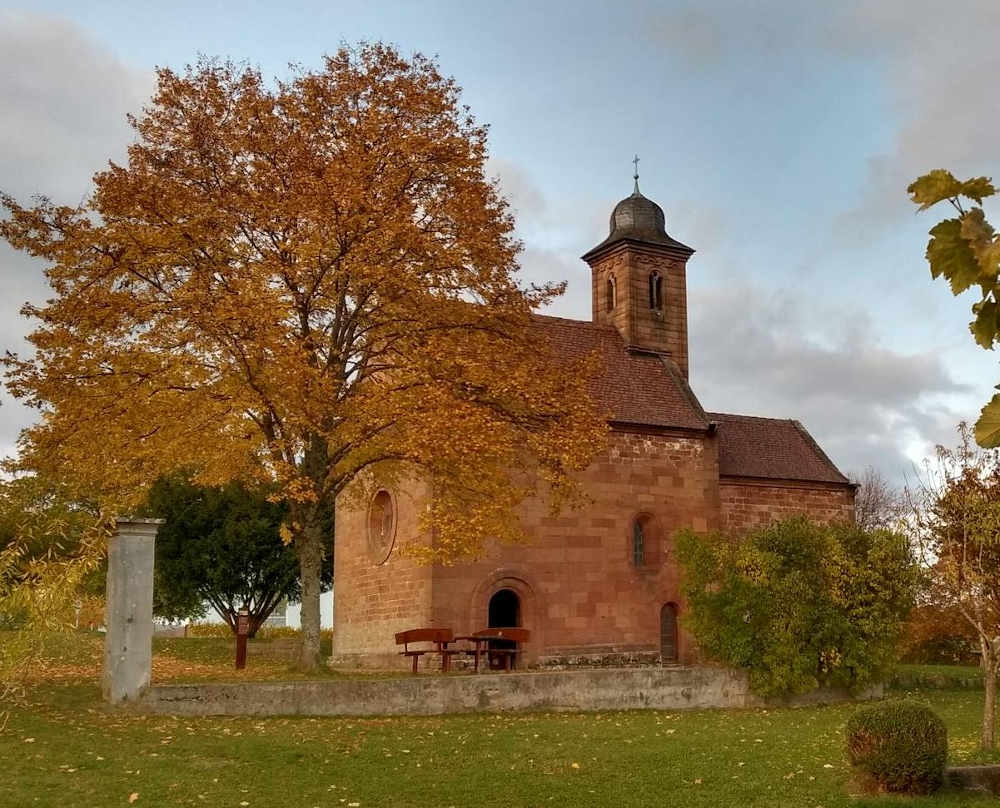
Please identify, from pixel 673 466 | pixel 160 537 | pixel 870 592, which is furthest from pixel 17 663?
pixel 160 537

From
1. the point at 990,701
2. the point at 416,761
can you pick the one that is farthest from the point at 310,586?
the point at 990,701

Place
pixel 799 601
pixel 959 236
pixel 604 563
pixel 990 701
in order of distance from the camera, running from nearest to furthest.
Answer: pixel 959 236
pixel 990 701
pixel 799 601
pixel 604 563

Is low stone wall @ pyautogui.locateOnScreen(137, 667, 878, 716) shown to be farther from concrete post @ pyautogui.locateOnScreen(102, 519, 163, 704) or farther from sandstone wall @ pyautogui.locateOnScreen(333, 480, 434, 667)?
sandstone wall @ pyautogui.locateOnScreen(333, 480, 434, 667)

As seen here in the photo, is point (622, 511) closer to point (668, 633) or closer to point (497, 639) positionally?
point (668, 633)

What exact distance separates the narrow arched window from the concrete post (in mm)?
15244

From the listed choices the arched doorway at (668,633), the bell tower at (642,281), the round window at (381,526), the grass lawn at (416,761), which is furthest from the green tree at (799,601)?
the bell tower at (642,281)

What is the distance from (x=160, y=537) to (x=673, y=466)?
17.0 metres

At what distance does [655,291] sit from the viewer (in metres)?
33.9

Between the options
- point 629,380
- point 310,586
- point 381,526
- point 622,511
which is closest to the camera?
point 310,586

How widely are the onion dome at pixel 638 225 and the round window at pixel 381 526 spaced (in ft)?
36.5

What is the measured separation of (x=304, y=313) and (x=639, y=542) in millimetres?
12519

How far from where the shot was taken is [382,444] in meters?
20.9

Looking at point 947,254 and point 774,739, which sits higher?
point 947,254

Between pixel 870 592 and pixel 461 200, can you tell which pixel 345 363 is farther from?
pixel 870 592
